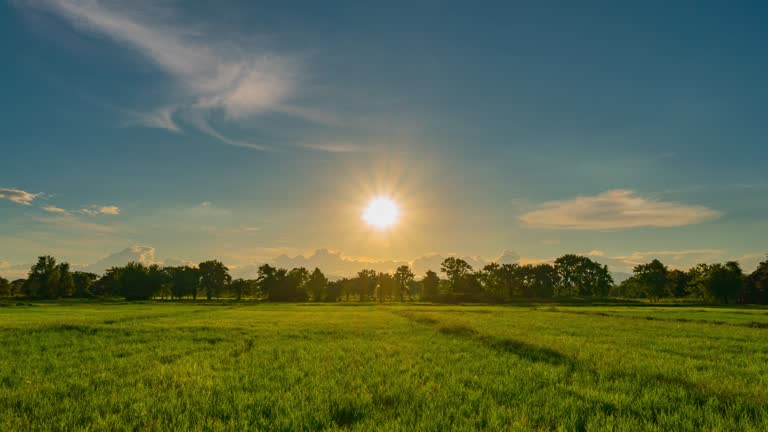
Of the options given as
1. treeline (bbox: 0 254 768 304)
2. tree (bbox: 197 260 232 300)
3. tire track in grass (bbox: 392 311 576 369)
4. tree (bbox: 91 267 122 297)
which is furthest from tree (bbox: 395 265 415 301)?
tire track in grass (bbox: 392 311 576 369)

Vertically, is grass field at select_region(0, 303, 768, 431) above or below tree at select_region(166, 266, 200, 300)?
below

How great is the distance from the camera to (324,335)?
21.9 m

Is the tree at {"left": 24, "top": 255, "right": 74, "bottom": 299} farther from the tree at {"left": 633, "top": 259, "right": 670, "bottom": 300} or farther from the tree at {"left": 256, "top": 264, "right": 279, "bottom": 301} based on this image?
the tree at {"left": 633, "top": 259, "right": 670, "bottom": 300}

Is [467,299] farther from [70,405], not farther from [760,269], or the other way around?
[70,405]

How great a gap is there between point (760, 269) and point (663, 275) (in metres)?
21.4

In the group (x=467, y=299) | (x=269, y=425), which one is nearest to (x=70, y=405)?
(x=269, y=425)

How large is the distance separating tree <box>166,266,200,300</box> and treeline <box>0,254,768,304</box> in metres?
0.30

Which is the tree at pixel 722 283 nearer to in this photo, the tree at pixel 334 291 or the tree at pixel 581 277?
the tree at pixel 581 277

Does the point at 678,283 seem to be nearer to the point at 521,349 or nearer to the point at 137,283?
the point at 521,349

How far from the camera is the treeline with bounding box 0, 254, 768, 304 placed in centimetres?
10444

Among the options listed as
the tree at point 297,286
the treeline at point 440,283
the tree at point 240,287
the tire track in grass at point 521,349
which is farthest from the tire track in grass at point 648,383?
the tree at point 240,287

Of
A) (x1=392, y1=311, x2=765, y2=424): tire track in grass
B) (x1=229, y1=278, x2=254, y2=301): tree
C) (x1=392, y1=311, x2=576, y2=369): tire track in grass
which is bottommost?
(x1=392, y1=311, x2=576, y2=369): tire track in grass

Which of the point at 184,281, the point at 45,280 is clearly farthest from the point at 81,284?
the point at 184,281

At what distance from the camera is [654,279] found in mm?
113062
